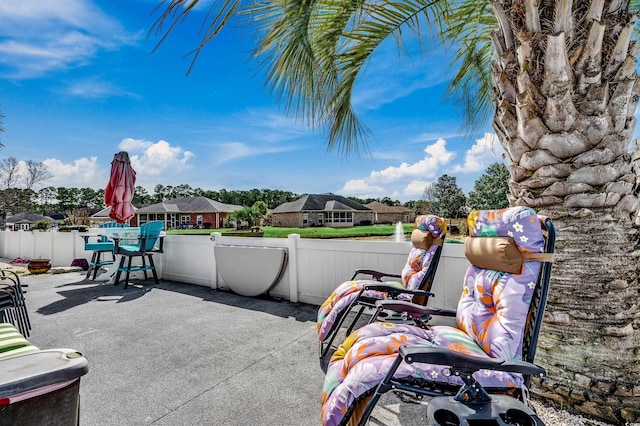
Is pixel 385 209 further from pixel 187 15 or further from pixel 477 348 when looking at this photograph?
pixel 187 15

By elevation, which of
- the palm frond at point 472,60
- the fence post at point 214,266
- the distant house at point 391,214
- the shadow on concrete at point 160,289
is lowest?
the shadow on concrete at point 160,289

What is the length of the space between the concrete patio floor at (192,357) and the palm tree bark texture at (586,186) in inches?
38.0

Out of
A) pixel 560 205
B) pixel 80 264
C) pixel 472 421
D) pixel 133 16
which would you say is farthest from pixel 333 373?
pixel 80 264

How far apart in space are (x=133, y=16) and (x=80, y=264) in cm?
528

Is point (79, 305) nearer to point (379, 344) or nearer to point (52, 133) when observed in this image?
point (379, 344)

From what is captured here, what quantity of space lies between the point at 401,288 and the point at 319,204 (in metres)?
31.3

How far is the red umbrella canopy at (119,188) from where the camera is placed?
20.7 ft

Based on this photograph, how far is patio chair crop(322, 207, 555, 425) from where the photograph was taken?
3.62 ft

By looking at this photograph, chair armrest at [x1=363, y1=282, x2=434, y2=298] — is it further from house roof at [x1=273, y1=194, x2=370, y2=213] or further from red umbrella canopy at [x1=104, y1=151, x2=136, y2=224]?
house roof at [x1=273, y1=194, x2=370, y2=213]

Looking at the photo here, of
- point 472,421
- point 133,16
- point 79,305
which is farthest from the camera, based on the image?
point 133,16

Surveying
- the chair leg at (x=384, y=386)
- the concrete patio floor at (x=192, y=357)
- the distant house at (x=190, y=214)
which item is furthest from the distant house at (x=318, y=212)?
the chair leg at (x=384, y=386)

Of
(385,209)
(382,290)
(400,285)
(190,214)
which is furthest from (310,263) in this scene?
(385,209)

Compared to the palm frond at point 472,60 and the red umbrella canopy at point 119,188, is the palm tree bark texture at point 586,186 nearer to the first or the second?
the palm frond at point 472,60

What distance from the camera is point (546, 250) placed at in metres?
1.49
